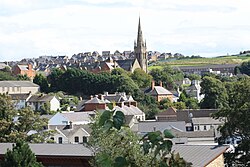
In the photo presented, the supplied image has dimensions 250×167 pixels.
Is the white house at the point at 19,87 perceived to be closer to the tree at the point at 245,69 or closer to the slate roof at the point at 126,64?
the slate roof at the point at 126,64

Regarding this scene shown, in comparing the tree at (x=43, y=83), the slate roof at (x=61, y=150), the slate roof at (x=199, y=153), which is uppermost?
the slate roof at (x=199, y=153)

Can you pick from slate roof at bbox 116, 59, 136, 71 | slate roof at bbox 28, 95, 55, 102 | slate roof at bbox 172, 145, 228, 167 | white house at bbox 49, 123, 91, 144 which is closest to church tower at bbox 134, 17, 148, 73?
slate roof at bbox 116, 59, 136, 71

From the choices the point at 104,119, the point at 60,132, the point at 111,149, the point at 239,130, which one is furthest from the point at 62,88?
the point at 104,119

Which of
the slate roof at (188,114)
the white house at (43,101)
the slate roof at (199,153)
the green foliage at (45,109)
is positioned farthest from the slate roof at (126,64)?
the slate roof at (199,153)

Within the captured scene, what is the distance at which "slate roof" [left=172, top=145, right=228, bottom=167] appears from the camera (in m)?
19.7

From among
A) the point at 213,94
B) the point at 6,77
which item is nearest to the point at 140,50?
the point at 6,77

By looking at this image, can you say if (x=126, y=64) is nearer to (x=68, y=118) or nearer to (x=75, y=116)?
(x=75, y=116)

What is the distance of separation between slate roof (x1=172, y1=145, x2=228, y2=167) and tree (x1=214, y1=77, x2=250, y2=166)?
23.2 ft

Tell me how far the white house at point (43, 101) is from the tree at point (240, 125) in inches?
1818

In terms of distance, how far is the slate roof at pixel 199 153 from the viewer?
19.7m

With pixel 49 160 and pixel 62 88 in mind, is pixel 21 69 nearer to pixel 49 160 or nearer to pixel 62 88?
pixel 62 88

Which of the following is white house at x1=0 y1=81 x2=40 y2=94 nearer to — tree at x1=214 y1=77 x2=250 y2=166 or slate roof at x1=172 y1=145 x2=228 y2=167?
tree at x1=214 y1=77 x2=250 y2=166

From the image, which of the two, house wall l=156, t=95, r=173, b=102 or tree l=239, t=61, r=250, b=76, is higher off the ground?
tree l=239, t=61, r=250, b=76

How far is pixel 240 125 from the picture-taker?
28922mm
